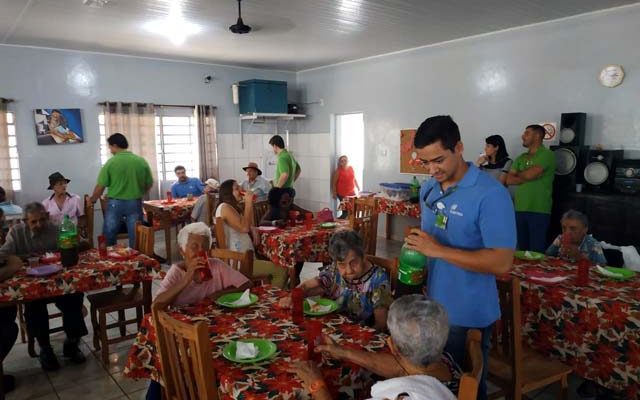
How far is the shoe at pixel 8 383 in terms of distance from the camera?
8.47ft

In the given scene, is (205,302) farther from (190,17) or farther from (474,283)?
(190,17)

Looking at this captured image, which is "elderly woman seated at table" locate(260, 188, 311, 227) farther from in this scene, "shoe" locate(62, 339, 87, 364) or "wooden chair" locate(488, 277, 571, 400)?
"wooden chair" locate(488, 277, 571, 400)

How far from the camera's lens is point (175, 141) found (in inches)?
257

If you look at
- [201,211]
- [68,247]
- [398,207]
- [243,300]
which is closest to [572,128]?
[398,207]

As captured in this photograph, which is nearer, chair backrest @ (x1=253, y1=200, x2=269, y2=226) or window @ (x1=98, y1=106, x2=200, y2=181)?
chair backrest @ (x1=253, y1=200, x2=269, y2=226)

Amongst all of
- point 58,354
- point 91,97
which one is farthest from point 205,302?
point 91,97

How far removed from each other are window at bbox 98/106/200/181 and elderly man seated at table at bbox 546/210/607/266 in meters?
5.21

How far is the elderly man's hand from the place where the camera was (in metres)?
1.51

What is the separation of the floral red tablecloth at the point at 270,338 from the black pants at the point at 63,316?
1.36 metres

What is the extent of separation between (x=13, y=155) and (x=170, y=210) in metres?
2.03

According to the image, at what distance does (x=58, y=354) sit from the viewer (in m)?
3.03

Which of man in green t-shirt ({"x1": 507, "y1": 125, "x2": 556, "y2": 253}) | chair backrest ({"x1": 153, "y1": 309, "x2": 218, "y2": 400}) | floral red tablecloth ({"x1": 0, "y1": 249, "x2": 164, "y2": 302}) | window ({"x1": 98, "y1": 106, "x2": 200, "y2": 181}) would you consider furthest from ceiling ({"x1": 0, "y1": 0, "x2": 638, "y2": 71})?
chair backrest ({"x1": 153, "y1": 309, "x2": 218, "y2": 400})

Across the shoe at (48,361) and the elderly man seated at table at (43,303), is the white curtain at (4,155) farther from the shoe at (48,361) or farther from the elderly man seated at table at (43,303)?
the shoe at (48,361)

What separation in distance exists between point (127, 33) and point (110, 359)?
340cm
